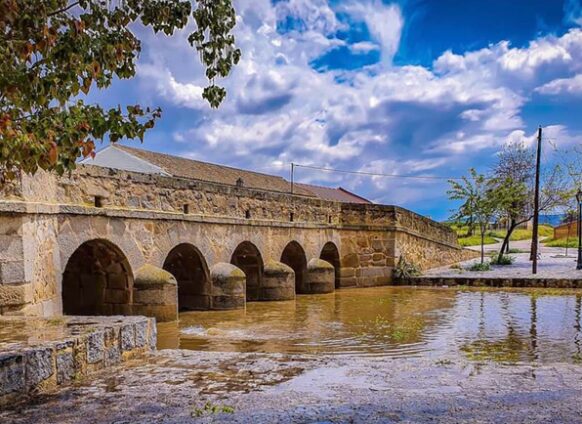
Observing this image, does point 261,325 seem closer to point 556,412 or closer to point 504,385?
point 504,385

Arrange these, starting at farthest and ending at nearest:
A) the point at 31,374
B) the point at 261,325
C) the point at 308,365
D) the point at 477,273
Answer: the point at 477,273, the point at 261,325, the point at 308,365, the point at 31,374

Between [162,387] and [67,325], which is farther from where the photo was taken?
[67,325]

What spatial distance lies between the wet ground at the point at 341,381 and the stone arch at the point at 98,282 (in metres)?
1.37

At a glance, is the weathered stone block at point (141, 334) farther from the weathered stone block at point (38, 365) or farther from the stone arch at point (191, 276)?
the stone arch at point (191, 276)

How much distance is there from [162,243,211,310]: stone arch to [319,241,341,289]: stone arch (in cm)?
604

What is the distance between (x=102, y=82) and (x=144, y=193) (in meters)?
6.01

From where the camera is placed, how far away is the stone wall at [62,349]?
12.1ft

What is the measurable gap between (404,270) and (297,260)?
4224 mm

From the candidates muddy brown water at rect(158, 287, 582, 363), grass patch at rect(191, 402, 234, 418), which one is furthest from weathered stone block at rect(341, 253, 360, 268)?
grass patch at rect(191, 402, 234, 418)

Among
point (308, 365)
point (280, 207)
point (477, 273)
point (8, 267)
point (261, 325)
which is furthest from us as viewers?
point (477, 273)

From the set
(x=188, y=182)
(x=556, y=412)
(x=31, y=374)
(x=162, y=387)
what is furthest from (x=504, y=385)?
(x=188, y=182)

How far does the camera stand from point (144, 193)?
9.64 meters

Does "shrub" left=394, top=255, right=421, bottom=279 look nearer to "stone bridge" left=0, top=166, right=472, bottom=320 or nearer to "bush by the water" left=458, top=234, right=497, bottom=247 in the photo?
"stone bridge" left=0, top=166, right=472, bottom=320

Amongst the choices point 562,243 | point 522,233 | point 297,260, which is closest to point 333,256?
point 297,260
